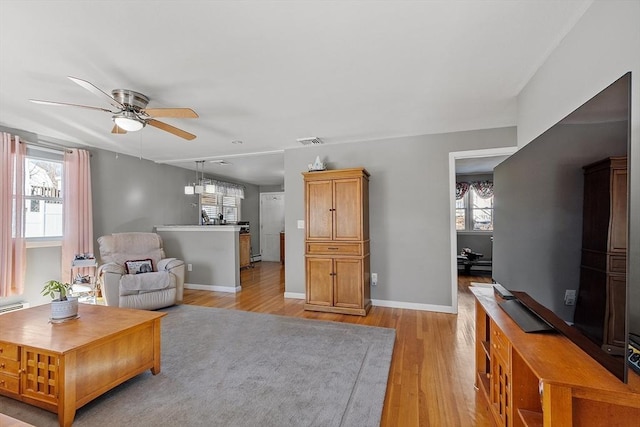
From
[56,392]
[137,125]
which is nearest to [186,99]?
[137,125]

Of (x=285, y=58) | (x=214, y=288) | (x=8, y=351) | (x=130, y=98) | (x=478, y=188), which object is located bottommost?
(x=214, y=288)

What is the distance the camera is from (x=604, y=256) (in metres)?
1.00

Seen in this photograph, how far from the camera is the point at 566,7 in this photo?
149 centimetres

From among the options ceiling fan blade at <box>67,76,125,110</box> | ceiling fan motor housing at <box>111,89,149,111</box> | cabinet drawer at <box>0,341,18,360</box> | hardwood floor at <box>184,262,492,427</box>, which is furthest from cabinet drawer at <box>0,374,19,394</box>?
hardwood floor at <box>184,262,492,427</box>

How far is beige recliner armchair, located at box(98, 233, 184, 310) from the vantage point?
349 centimetres

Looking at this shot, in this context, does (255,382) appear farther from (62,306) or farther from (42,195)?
(42,195)

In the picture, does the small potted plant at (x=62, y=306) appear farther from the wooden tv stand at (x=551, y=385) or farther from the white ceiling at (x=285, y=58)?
the wooden tv stand at (x=551, y=385)

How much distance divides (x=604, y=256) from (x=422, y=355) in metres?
1.90

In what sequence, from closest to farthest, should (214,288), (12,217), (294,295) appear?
1. (12,217)
2. (294,295)
3. (214,288)

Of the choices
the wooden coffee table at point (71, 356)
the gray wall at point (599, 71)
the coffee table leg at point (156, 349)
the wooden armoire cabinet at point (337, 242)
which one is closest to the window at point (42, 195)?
the wooden coffee table at point (71, 356)

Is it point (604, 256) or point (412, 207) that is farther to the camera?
point (412, 207)

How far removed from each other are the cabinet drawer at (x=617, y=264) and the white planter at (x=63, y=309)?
10.4 feet

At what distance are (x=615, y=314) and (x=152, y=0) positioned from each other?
239 cm

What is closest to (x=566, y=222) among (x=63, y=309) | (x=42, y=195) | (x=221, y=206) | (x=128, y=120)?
(x=128, y=120)
